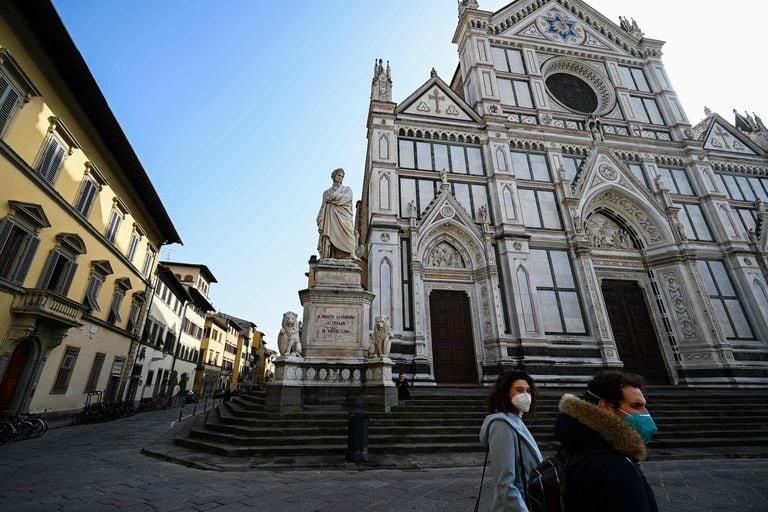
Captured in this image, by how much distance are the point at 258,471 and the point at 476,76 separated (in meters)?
20.8

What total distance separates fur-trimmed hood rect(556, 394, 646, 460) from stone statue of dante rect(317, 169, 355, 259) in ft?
29.3

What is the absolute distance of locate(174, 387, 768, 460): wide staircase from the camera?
7.02 meters

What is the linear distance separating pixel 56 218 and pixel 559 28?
2861 cm

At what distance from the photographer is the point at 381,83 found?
1855 cm

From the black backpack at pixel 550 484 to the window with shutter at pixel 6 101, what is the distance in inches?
575

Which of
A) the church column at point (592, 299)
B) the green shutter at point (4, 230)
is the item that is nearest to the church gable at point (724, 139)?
the church column at point (592, 299)

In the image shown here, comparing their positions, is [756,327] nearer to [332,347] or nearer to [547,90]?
[547,90]

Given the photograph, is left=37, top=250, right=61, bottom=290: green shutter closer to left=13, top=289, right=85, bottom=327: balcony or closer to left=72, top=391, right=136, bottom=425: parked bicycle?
left=13, top=289, right=85, bottom=327: balcony

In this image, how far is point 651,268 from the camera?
56.3 ft

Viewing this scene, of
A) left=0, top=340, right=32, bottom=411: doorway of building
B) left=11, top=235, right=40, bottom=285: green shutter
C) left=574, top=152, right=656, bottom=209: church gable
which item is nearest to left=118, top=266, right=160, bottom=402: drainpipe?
left=0, top=340, right=32, bottom=411: doorway of building

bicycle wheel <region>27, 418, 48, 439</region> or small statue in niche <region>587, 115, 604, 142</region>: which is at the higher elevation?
small statue in niche <region>587, 115, 604, 142</region>

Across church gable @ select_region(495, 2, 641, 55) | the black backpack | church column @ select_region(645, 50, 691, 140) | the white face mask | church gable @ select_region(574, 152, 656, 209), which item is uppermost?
church gable @ select_region(495, 2, 641, 55)

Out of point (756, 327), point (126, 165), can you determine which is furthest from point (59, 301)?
point (756, 327)

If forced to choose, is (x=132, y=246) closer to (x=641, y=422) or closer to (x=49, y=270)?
(x=49, y=270)
